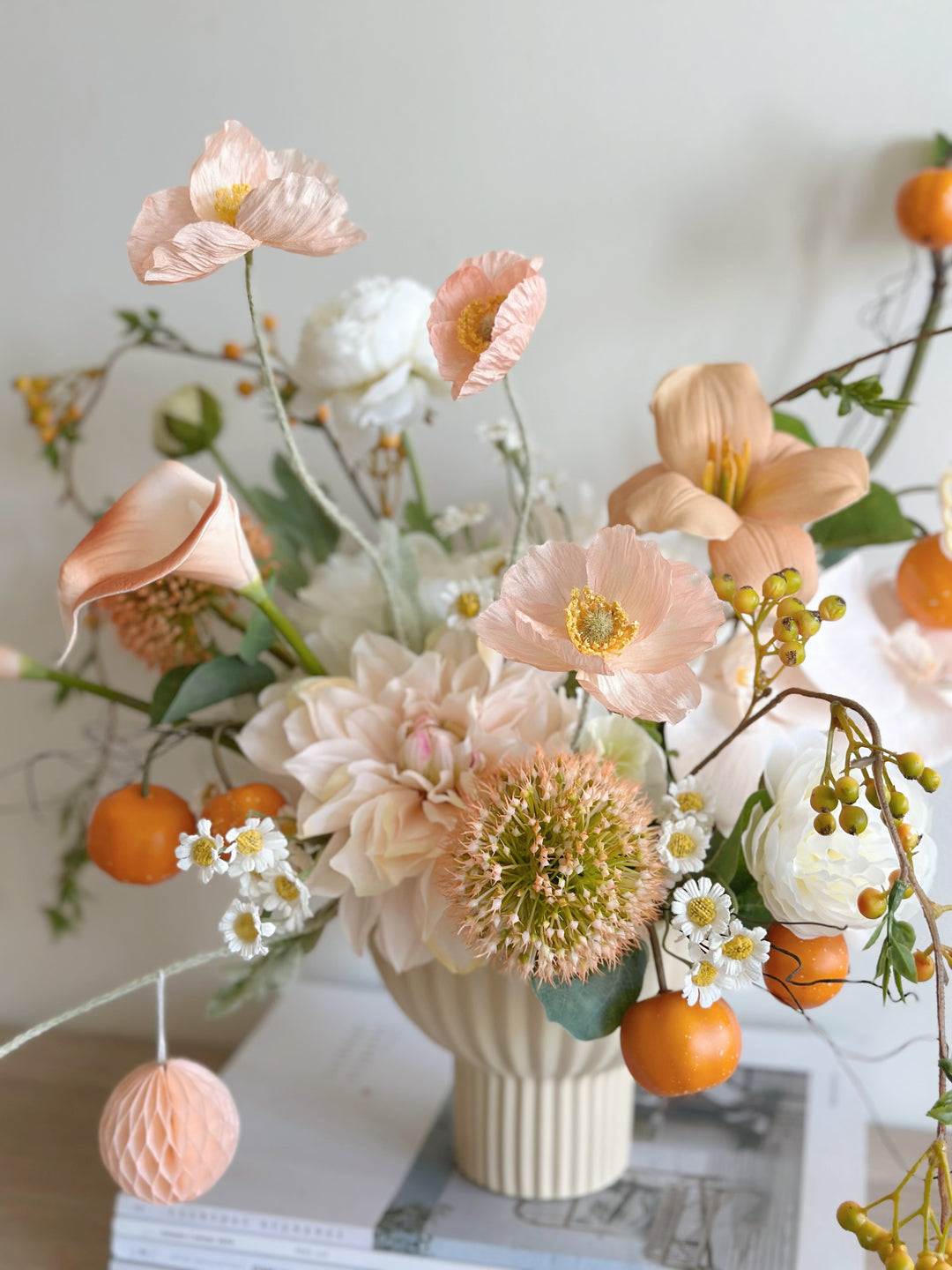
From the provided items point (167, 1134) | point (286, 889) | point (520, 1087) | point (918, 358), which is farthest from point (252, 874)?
point (918, 358)

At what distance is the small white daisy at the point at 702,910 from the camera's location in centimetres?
52

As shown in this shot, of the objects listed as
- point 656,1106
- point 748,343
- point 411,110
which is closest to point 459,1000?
point 656,1106

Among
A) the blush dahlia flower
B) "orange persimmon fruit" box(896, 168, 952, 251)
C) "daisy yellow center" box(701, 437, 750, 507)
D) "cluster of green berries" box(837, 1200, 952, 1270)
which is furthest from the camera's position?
"orange persimmon fruit" box(896, 168, 952, 251)

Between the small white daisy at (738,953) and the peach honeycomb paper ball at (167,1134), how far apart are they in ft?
0.98

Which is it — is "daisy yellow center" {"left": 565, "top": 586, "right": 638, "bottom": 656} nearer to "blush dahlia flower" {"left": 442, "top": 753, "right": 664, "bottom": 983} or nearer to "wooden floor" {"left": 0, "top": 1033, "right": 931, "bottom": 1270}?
"blush dahlia flower" {"left": 442, "top": 753, "right": 664, "bottom": 983}

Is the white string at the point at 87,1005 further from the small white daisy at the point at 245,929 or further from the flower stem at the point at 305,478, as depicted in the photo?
the flower stem at the point at 305,478

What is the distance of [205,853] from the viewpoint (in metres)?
0.56

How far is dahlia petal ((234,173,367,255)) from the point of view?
489 mm

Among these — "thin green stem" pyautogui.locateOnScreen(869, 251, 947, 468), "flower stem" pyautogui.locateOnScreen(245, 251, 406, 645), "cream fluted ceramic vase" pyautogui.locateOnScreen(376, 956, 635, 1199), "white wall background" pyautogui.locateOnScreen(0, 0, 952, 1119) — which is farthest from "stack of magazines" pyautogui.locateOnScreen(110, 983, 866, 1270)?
"thin green stem" pyautogui.locateOnScreen(869, 251, 947, 468)

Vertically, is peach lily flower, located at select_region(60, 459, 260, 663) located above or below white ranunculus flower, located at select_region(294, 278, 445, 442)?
below

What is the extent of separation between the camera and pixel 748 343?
0.85 meters

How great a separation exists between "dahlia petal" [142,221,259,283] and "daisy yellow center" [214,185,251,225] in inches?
1.1

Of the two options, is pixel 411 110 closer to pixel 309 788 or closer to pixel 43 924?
pixel 309 788

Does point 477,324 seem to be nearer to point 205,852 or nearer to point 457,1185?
point 205,852
